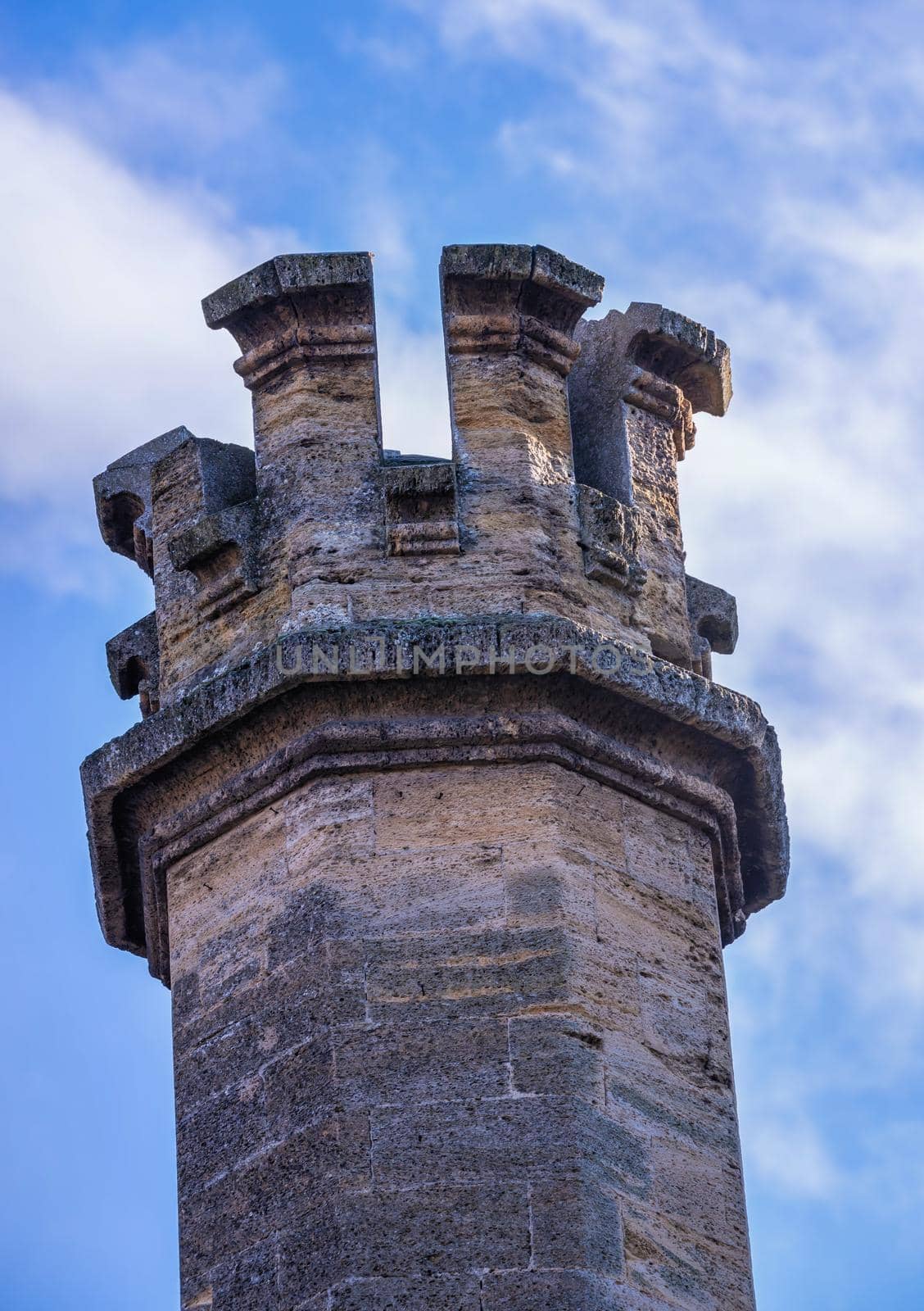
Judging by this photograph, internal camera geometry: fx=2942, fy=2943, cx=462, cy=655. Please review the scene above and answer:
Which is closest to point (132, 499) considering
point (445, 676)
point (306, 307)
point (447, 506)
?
point (306, 307)

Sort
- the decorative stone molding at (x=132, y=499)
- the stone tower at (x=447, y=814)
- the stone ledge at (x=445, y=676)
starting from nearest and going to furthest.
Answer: the stone tower at (x=447, y=814) → the stone ledge at (x=445, y=676) → the decorative stone molding at (x=132, y=499)

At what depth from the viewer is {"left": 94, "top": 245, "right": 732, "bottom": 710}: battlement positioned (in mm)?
7535

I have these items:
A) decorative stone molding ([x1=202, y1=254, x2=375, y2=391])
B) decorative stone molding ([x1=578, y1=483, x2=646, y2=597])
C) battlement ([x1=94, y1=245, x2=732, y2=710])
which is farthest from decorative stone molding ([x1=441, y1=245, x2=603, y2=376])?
decorative stone molding ([x1=578, y1=483, x2=646, y2=597])

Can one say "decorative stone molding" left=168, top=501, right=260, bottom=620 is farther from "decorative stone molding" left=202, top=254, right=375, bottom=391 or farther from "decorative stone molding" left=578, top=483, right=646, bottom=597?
"decorative stone molding" left=578, top=483, right=646, bottom=597

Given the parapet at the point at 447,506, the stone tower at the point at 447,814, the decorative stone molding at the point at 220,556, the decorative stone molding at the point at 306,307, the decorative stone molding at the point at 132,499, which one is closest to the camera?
the stone tower at the point at 447,814

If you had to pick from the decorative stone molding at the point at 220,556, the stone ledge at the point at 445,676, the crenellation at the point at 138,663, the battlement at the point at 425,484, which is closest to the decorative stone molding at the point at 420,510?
the battlement at the point at 425,484

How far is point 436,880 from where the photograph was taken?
7043 mm

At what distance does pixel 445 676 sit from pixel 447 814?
0.35 metres

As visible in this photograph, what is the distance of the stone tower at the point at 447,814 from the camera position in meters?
6.66

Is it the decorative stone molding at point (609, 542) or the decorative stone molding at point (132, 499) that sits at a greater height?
the decorative stone molding at point (132, 499)

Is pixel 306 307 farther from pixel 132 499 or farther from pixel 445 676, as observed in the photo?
pixel 445 676

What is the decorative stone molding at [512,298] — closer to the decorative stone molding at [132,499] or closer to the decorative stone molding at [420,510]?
the decorative stone molding at [420,510]

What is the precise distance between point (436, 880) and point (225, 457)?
1620mm

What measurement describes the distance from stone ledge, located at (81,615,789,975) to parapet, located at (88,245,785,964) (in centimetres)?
1
